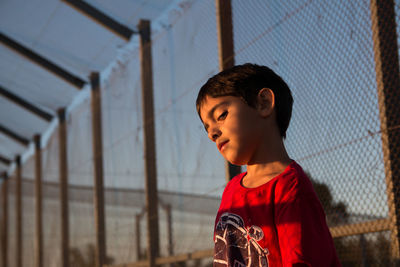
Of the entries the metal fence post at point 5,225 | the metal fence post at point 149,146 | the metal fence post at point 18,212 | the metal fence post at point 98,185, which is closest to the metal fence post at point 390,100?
the metal fence post at point 149,146

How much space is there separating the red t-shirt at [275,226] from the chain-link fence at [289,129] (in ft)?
3.58

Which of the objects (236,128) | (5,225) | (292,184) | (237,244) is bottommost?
(237,244)

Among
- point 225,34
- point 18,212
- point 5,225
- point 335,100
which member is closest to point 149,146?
point 225,34

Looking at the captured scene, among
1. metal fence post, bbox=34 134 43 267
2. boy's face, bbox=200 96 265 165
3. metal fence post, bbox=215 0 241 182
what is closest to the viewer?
boy's face, bbox=200 96 265 165

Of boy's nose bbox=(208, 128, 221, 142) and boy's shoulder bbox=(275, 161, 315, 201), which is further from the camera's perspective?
boy's nose bbox=(208, 128, 221, 142)

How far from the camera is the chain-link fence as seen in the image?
231 cm

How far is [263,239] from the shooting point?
1260 millimetres

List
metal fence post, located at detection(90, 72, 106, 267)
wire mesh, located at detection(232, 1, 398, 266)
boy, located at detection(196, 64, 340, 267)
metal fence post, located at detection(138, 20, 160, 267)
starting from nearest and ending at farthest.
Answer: boy, located at detection(196, 64, 340, 267)
wire mesh, located at detection(232, 1, 398, 266)
metal fence post, located at detection(138, 20, 160, 267)
metal fence post, located at detection(90, 72, 106, 267)

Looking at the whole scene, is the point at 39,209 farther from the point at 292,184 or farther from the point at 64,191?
the point at 292,184

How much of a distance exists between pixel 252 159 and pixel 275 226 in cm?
20

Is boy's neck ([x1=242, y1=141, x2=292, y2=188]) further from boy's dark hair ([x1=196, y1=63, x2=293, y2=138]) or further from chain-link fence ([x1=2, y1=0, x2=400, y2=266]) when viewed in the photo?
chain-link fence ([x1=2, y1=0, x2=400, y2=266])

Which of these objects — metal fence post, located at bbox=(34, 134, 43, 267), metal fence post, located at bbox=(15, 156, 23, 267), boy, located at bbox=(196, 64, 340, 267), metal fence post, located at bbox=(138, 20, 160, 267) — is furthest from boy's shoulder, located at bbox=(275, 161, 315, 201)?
metal fence post, located at bbox=(15, 156, 23, 267)

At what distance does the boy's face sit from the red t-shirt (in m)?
0.09

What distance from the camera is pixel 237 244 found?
52.4 inches
